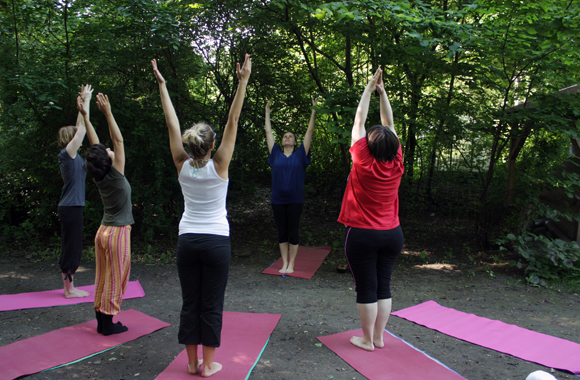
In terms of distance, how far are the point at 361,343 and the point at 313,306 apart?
1.02 meters

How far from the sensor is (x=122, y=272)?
3066mm

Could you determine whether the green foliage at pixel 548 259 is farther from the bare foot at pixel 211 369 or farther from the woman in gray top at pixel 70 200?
the woman in gray top at pixel 70 200

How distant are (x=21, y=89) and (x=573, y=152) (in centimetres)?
776

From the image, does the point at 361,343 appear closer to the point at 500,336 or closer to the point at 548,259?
the point at 500,336

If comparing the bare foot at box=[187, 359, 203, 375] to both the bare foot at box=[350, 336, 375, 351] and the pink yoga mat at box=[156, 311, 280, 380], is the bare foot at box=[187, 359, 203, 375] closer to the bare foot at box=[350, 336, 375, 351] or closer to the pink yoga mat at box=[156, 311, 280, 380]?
the pink yoga mat at box=[156, 311, 280, 380]

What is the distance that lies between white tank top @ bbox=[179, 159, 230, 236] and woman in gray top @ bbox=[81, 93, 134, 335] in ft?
3.20

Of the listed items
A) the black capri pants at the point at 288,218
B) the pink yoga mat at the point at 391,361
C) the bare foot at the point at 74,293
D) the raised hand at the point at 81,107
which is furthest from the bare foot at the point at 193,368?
the black capri pants at the point at 288,218

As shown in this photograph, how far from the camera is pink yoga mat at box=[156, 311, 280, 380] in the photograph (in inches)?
99.8

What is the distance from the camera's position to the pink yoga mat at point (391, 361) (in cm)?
257

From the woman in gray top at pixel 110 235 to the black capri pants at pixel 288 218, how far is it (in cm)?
202

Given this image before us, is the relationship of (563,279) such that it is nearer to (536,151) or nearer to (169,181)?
(536,151)

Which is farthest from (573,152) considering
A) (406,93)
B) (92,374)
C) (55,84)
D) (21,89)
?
(21,89)

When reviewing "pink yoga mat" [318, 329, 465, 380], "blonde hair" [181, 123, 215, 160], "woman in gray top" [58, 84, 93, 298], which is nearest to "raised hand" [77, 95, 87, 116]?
"woman in gray top" [58, 84, 93, 298]

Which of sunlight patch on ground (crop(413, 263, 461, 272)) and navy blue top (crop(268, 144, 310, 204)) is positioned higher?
navy blue top (crop(268, 144, 310, 204))
